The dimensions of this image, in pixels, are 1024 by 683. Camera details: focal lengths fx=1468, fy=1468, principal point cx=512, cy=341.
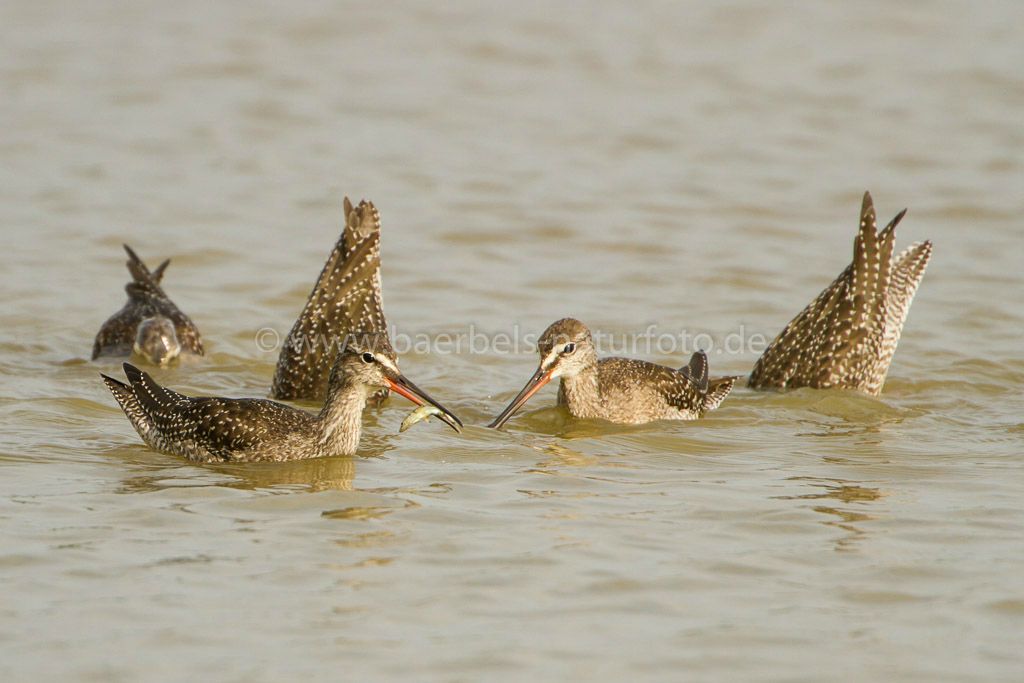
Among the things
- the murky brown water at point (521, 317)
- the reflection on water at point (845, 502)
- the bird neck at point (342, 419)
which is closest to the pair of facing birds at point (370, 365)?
the bird neck at point (342, 419)

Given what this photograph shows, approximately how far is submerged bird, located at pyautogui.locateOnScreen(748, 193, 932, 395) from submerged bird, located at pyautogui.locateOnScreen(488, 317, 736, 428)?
2.89 ft

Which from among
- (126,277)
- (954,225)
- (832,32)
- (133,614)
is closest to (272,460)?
(133,614)

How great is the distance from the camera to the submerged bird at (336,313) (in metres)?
9.89

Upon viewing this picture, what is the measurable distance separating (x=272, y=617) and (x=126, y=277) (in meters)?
7.96

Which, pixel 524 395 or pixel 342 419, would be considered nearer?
pixel 342 419

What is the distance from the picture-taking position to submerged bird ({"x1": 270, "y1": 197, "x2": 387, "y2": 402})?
389 inches

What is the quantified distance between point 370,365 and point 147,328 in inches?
114

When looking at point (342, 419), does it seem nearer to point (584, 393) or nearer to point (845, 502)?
point (584, 393)

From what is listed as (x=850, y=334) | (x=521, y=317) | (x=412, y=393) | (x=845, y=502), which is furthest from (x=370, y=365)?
(x=521, y=317)

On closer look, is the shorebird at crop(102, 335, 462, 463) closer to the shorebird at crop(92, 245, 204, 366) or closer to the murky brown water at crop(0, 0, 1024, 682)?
the murky brown water at crop(0, 0, 1024, 682)

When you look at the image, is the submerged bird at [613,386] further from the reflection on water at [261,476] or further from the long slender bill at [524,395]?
the reflection on water at [261,476]

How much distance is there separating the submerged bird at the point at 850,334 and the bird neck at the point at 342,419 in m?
3.20

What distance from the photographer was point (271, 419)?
8148mm

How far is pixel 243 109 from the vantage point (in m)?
17.3
